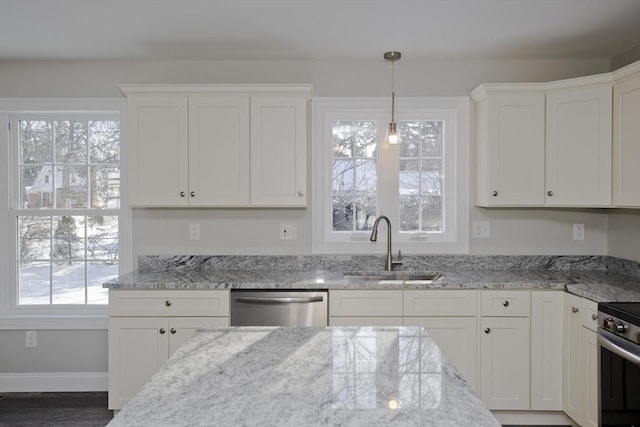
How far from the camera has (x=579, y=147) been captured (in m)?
2.78

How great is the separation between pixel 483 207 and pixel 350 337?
2.03 m

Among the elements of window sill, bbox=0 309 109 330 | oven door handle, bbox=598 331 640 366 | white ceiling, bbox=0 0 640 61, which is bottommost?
window sill, bbox=0 309 109 330

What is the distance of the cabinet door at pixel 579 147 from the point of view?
2.72 meters

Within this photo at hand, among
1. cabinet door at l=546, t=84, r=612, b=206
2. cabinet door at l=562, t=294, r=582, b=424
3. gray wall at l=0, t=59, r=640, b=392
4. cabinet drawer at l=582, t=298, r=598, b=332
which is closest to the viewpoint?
cabinet drawer at l=582, t=298, r=598, b=332

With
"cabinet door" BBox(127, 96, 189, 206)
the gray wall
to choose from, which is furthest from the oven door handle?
"cabinet door" BBox(127, 96, 189, 206)

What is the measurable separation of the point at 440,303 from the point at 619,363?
3.02ft

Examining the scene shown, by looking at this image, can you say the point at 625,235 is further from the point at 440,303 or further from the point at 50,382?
the point at 50,382

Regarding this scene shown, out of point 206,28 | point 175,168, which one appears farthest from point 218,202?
point 206,28

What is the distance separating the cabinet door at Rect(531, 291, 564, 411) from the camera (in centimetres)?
260

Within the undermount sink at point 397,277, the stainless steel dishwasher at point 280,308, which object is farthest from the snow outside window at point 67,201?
the undermount sink at point 397,277

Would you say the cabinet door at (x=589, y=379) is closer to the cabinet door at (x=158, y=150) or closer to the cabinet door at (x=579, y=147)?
the cabinet door at (x=579, y=147)

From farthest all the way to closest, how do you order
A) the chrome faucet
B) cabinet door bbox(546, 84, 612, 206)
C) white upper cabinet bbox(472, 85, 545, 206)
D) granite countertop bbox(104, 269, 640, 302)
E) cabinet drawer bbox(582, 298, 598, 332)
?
the chrome faucet < white upper cabinet bbox(472, 85, 545, 206) < cabinet door bbox(546, 84, 612, 206) < granite countertop bbox(104, 269, 640, 302) < cabinet drawer bbox(582, 298, 598, 332)

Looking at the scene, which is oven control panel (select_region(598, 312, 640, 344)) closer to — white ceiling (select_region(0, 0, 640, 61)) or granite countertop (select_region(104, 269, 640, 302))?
granite countertop (select_region(104, 269, 640, 302))

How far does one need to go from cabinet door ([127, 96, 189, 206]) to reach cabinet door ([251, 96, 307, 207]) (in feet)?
1.59
